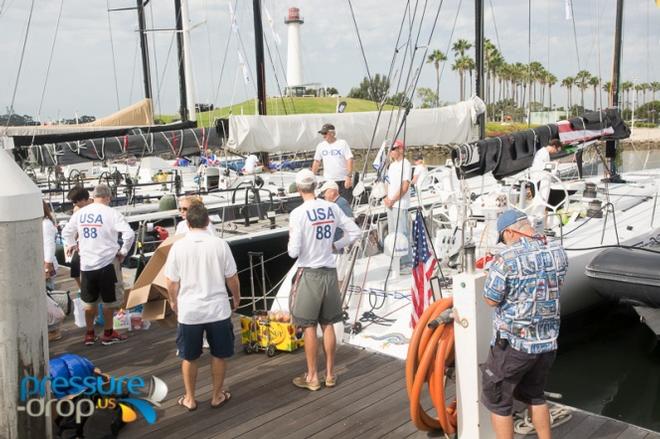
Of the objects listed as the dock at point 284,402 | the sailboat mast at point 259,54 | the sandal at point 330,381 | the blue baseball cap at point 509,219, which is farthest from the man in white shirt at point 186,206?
the sailboat mast at point 259,54

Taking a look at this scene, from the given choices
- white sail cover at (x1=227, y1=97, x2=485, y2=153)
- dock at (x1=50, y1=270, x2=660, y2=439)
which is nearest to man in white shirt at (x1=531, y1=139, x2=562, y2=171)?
white sail cover at (x1=227, y1=97, x2=485, y2=153)

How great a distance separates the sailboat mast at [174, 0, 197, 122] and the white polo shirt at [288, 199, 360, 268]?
12.6 metres

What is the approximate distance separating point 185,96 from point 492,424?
15984mm

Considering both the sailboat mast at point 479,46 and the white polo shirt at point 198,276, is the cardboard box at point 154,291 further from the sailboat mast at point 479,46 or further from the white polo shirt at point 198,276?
the sailboat mast at point 479,46

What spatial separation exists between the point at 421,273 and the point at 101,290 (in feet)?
10.4

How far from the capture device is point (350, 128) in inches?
436

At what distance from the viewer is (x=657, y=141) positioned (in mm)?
59500

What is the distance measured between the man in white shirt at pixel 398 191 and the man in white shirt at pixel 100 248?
3.30m

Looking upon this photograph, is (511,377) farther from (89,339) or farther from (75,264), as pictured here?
(75,264)

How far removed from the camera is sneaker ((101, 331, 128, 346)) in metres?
6.46

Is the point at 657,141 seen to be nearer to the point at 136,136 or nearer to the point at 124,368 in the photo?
the point at 136,136

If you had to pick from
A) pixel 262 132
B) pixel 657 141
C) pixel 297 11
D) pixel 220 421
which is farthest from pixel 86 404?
pixel 297 11

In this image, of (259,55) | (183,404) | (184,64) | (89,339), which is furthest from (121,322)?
(184,64)

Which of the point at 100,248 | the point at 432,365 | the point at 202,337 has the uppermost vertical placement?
the point at 100,248
